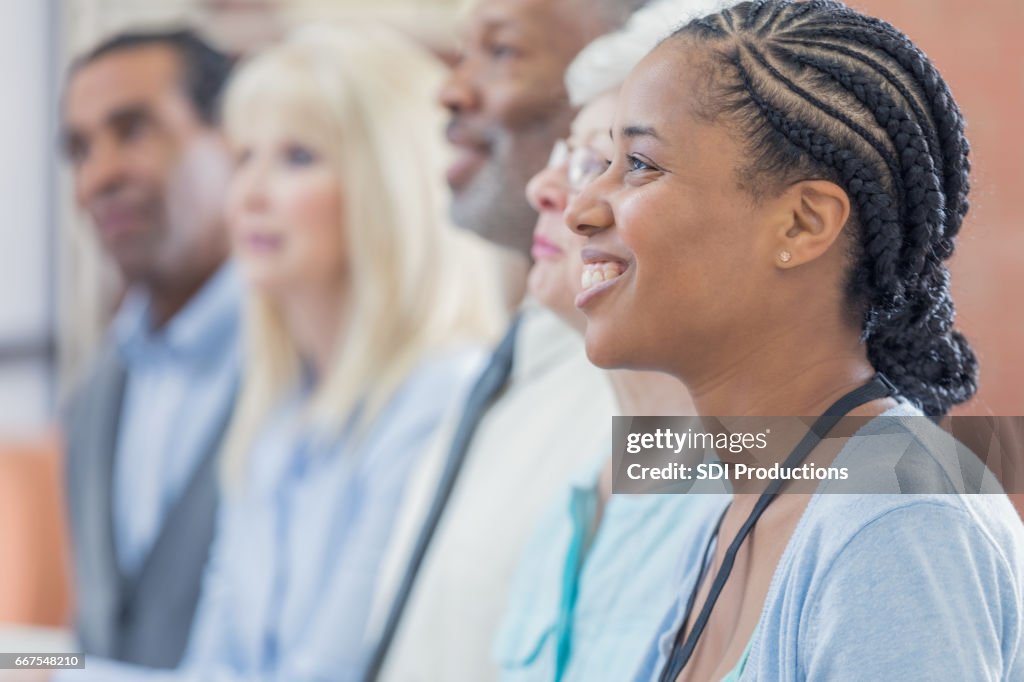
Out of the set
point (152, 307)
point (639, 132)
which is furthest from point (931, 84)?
point (152, 307)

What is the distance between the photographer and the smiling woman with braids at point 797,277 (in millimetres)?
606

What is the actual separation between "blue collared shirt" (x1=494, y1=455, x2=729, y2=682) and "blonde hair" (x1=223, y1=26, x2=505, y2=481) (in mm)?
888

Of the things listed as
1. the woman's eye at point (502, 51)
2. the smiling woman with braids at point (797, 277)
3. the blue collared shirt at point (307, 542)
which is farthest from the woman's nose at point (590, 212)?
the blue collared shirt at point (307, 542)

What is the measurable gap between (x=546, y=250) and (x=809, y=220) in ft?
1.18

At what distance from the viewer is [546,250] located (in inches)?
38.9

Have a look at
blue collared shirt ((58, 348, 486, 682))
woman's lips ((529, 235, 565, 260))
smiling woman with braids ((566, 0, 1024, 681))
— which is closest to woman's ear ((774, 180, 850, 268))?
smiling woman with braids ((566, 0, 1024, 681))

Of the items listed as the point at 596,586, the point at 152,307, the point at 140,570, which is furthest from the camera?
the point at 152,307

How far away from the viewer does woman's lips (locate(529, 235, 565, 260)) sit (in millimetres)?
979

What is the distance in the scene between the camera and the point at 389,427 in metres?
1.80

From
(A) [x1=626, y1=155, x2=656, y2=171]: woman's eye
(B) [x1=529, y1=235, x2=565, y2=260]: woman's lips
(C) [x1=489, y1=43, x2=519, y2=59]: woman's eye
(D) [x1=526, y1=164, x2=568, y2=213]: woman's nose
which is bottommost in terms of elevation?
(A) [x1=626, y1=155, x2=656, y2=171]: woman's eye

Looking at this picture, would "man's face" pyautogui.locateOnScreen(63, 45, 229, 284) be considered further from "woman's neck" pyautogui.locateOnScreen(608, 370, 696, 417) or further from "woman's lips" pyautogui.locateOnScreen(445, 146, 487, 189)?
"woman's neck" pyautogui.locateOnScreen(608, 370, 696, 417)

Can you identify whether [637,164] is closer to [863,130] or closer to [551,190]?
[863,130]

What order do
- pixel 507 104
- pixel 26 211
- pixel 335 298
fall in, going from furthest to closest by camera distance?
pixel 26 211
pixel 335 298
pixel 507 104

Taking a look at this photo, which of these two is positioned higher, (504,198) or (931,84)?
(504,198)
